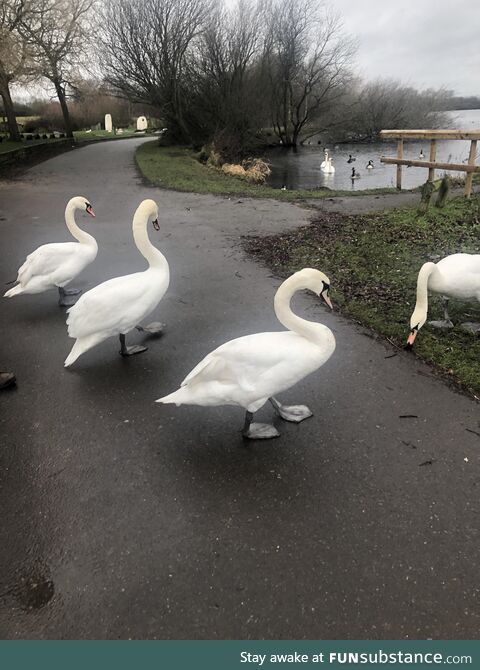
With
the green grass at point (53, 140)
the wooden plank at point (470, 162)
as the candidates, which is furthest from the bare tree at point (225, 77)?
the wooden plank at point (470, 162)

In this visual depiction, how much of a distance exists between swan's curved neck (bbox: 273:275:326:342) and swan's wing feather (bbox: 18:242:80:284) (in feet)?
11.1

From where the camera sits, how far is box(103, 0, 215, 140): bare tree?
97.6 feet

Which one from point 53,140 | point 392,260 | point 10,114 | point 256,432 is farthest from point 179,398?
point 53,140

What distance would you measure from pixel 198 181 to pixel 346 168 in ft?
Answer: 39.9

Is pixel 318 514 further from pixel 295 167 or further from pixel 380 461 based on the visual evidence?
pixel 295 167

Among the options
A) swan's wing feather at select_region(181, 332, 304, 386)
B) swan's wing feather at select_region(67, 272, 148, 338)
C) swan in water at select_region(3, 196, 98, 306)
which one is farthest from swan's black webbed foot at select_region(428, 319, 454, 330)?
swan in water at select_region(3, 196, 98, 306)

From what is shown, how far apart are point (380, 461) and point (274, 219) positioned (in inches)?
324

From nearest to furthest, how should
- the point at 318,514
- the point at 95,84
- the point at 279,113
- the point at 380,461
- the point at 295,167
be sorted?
Answer: the point at 318,514, the point at 380,461, the point at 295,167, the point at 95,84, the point at 279,113

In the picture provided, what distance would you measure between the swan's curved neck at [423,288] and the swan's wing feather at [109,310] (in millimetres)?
2697

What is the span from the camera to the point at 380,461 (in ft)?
10.6

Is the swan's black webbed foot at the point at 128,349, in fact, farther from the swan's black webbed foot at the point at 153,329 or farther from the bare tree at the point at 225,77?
the bare tree at the point at 225,77

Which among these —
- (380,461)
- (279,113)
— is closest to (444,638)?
(380,461)

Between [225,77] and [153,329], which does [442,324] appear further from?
[225,77]

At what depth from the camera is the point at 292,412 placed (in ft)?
12.2
